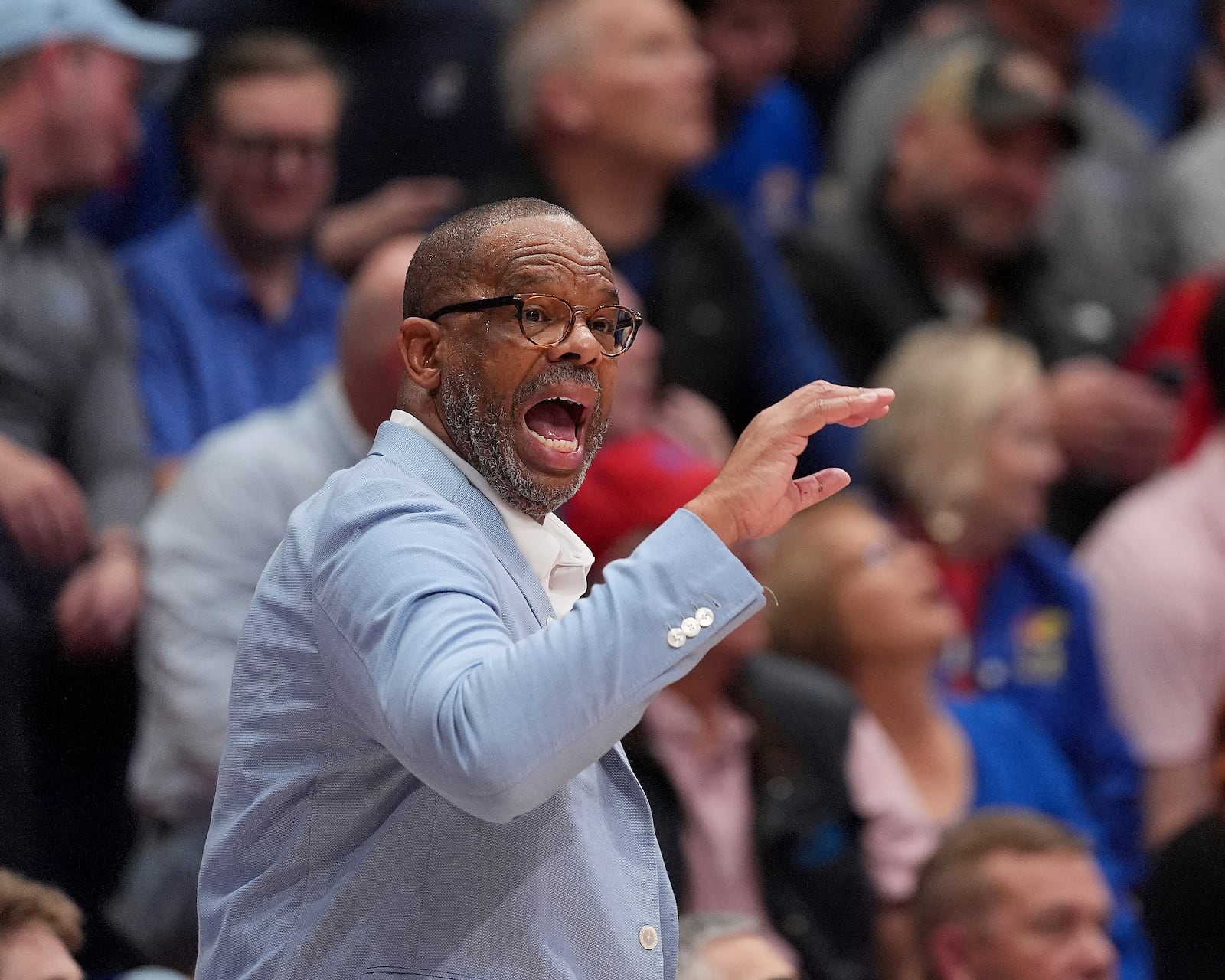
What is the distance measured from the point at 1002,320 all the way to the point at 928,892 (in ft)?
6.77

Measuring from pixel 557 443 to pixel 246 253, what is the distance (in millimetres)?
2480

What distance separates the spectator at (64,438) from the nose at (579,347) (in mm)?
1198

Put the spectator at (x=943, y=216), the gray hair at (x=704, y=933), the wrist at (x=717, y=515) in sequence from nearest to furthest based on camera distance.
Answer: the wrist at (x=717, y=515), the gray hair at (x=704, y=933), the spectator at (x=943, y=216)

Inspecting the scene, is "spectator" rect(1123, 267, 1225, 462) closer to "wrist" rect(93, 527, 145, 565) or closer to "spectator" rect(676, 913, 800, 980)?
"spectator" rect(676, 913, 800, 980)

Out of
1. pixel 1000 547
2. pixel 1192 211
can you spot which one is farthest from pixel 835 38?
pixel 1000 547

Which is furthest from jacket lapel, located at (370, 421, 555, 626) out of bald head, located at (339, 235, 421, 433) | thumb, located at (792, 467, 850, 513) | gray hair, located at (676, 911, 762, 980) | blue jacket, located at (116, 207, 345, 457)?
blue jacket, located at (116, 207, 345, 457)

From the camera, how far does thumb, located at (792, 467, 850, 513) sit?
172 cm

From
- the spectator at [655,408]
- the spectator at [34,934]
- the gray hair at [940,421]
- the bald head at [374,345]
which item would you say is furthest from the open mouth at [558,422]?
the gray hair at [940,421]

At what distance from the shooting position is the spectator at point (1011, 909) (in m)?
3.29

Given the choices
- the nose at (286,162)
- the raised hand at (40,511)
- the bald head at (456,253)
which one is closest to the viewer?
the bald head at (456,253)

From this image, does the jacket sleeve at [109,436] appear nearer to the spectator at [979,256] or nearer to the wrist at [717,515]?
the spectator at [979,256]

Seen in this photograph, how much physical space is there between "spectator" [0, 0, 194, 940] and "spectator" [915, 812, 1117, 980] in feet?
4.38

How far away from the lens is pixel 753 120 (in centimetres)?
541

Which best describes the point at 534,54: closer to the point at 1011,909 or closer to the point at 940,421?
the point at 940,421
